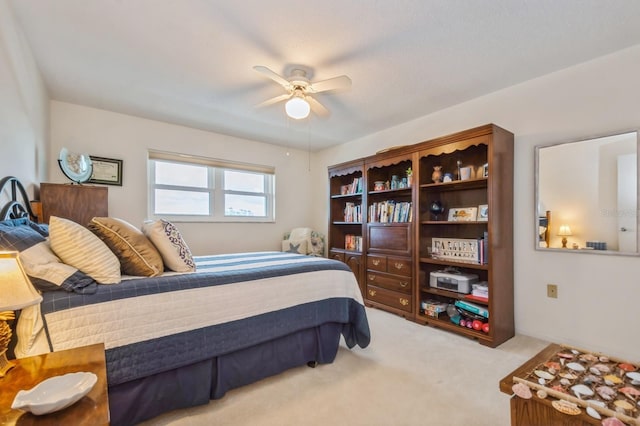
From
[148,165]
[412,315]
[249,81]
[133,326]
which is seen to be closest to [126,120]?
[148,165]

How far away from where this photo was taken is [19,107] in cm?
197

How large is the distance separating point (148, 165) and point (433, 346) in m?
3.69

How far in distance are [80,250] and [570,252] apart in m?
3.37

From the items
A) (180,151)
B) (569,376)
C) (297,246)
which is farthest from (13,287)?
(297,246)

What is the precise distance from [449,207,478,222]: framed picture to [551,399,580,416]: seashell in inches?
77.3

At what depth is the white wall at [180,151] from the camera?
3.16 meters

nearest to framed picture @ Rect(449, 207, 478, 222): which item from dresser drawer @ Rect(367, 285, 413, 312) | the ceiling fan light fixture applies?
dresser drawer @ Rect(367, 285, 413, 312)

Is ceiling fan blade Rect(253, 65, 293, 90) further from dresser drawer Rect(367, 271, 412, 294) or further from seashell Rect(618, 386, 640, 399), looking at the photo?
seashell Rect(618, 386, 640, 399)

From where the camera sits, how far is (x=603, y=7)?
1729mm

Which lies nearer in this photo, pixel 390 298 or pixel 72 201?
pixel 72 201

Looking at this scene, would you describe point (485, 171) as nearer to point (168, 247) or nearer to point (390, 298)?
point (390, 298)

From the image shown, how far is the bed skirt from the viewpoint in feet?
4.60

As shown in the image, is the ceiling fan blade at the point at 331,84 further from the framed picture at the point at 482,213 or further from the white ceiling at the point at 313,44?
the framed picture at the point at 482,213

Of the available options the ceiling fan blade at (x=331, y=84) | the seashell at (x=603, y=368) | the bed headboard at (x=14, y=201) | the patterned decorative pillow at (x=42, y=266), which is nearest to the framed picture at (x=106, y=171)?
the bed headboard at (x=14, y=201)
